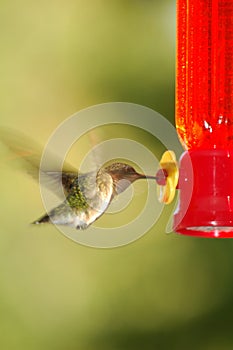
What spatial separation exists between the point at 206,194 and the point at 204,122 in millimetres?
326

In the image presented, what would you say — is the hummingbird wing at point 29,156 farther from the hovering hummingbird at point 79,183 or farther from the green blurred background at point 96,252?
the green blurred background at point 96,252

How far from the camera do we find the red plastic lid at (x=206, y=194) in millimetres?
2152

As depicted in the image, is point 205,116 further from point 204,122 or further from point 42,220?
point 42,220

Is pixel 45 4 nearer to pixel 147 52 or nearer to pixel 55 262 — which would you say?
pixel 147 52

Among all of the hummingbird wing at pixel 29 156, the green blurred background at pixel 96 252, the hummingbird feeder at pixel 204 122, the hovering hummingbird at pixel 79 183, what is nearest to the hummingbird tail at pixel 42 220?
the hovering hummingbird at pixel 79 183

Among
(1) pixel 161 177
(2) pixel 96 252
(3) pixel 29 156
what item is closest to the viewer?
(1) pixel 161 177

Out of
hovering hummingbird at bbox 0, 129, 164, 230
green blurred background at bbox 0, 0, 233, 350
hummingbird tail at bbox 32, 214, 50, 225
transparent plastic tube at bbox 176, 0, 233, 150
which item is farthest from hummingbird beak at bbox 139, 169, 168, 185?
green blurred background at bbox 0, 0, 233, 350

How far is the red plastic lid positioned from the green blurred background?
1.60 metres

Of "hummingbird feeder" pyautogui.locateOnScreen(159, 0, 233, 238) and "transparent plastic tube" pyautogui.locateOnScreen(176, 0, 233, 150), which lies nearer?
"hummingbird feeder" pyautogui.locateOnScreen(159, 0, 233, 238)

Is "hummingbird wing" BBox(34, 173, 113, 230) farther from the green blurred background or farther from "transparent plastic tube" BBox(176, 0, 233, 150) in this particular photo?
the green blurred background

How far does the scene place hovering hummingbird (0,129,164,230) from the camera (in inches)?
88.7

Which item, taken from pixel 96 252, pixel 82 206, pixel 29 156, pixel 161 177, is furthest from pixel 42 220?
pixel 96 252

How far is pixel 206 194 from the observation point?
2.21 metres

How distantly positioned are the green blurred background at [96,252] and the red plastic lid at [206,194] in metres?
1.60
